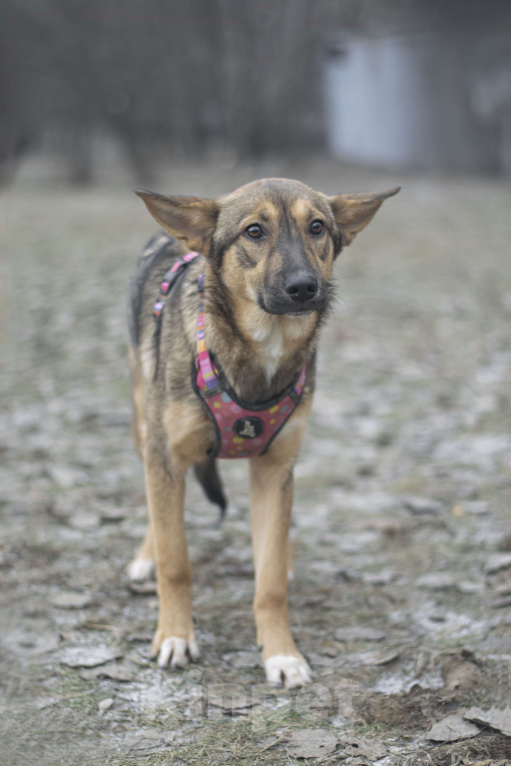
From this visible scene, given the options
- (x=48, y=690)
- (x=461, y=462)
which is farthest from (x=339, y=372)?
(x=48, y=690)

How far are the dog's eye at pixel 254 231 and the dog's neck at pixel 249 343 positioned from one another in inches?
10.4

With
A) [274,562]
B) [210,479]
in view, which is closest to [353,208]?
[210,479]

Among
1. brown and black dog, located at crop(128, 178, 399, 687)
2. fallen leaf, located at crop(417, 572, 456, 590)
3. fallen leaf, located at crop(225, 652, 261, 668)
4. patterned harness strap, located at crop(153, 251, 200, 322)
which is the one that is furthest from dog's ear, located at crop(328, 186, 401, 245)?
fallen leaf, located at crop(225, 652, 261, 668)

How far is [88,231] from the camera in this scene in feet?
46.0

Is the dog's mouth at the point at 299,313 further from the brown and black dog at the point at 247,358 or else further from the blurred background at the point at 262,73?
the blurred background at the point at 262,73

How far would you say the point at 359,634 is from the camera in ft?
12.0

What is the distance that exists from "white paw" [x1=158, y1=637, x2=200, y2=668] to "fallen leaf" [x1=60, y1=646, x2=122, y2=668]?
21 cm

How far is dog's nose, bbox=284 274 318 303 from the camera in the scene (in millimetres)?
2998

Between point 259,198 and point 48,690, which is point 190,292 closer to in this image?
point 259,198

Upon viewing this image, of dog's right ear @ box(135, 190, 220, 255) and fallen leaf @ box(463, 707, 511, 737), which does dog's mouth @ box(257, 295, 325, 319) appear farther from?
fallen leaf @ box(463, 707, 511, 737)

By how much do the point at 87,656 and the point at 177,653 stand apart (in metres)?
0.41

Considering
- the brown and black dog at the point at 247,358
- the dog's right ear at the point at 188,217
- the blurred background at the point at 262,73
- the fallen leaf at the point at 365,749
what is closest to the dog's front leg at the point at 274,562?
the brown and black dog at the point at 247,358

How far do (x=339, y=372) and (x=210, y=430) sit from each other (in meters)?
4.30

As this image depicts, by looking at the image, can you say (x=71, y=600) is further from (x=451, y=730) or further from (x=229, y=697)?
(x=451, y=730)
